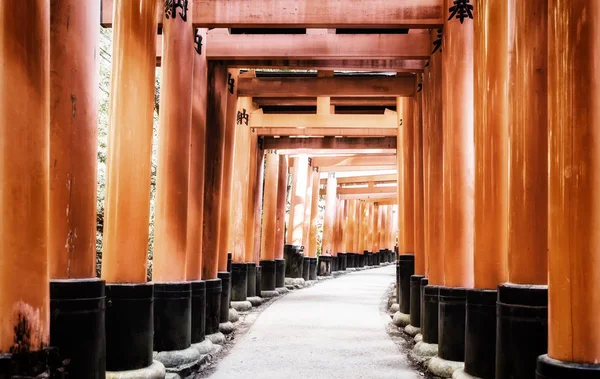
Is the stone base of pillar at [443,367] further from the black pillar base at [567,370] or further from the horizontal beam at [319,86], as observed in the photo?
the horizontal beam at [319,86]

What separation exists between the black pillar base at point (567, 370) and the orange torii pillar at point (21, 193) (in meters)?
2.87

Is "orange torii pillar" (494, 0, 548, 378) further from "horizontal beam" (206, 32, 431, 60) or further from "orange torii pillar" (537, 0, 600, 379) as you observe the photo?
"horizontal beam" (206, 32, 431, 60)

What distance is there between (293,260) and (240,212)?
755 cm

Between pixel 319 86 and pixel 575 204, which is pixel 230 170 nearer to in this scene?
pixel 319 86

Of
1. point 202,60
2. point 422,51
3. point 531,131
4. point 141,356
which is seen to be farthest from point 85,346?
point 422,51

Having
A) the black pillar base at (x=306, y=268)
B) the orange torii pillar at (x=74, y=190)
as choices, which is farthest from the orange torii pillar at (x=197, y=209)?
the black pillar base at (x=306, y=268)

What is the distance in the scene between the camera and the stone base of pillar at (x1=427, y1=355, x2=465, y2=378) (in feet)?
22.6

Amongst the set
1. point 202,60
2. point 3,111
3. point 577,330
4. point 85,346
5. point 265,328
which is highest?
point 202,60

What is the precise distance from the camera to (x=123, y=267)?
6344mm

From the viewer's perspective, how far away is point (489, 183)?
Answer: 6.01m

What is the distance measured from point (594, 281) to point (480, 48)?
3019 millimetres

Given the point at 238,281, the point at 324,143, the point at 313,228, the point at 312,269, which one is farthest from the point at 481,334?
the point at 313,228

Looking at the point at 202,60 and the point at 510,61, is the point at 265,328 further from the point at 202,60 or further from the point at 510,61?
the point at 510,61

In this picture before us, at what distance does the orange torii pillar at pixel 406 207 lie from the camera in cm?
1219
